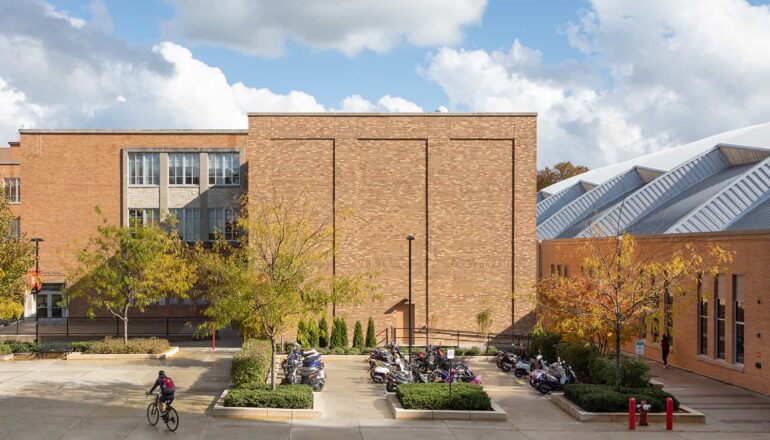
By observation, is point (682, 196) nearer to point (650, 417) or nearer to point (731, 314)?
point (731, 314)

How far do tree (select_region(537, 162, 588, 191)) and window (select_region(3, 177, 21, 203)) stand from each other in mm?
65279

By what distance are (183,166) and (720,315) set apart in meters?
33.7

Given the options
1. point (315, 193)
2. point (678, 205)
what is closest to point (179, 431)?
point (315, 193)

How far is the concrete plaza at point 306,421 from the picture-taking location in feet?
66.0


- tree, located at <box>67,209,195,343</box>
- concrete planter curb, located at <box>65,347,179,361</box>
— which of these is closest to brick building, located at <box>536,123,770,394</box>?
tree, located at <box>67,209,195,343</box>

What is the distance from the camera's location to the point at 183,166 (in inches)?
1893

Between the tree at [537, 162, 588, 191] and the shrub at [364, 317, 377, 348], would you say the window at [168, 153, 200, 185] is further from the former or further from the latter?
the tree at [537, 162, 588, 191]

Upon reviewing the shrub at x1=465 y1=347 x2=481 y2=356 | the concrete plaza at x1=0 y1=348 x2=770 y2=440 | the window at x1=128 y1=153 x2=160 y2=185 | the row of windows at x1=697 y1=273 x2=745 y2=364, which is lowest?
the shrub at x1=465 y1=347 x2=481 y2=356

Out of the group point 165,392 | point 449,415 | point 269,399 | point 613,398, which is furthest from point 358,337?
point 165,392

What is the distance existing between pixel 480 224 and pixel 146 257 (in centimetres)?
1789

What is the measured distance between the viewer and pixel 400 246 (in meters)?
40.5

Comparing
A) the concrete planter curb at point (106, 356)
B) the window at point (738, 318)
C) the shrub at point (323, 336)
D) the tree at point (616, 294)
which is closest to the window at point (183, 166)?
the shrub at point (323, 336)

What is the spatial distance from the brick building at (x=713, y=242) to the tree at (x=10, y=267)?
25.8 m

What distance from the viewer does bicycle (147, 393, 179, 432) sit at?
20.0m
